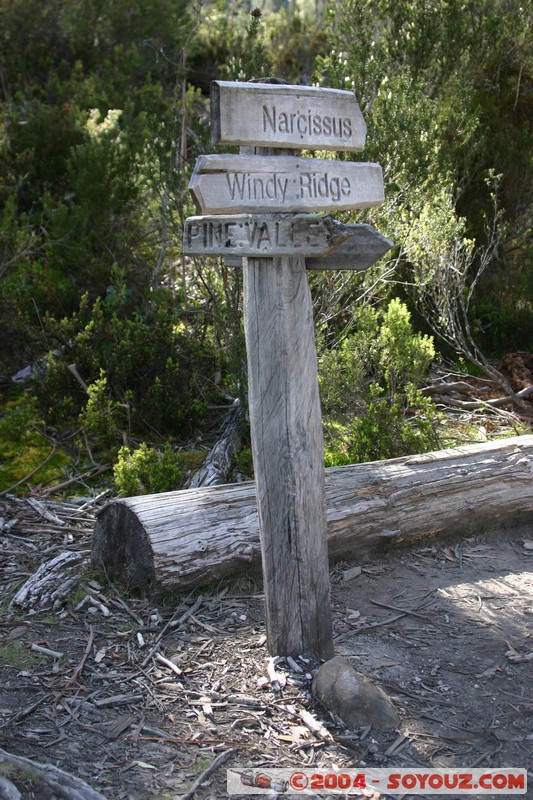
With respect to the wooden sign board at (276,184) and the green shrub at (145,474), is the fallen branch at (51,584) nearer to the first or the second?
the green shrub at (145,474)

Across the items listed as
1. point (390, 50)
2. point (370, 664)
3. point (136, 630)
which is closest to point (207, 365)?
point (136, 630)

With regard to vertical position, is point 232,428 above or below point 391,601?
above

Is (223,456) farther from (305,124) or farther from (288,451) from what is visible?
(305,124)

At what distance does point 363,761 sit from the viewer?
308 centimetres

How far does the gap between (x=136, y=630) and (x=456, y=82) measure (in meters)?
6.10

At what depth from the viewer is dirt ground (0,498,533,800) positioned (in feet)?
10.1

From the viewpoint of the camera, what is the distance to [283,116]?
323 cm

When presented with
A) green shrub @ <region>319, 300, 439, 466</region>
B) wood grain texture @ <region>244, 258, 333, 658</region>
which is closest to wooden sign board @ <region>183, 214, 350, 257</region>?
wood grain texture @ <region>244, 258, 333, 658</region>

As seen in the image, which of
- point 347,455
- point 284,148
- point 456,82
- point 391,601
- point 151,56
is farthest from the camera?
point 151,56

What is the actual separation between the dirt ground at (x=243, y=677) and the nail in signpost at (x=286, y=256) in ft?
1.15

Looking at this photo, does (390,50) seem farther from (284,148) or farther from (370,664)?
(370,664)

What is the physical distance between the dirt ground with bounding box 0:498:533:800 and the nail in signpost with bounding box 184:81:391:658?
0.35 meters

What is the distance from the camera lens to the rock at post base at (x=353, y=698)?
3264mm

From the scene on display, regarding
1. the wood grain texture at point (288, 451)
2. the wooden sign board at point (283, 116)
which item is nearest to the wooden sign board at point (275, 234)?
the wood grain texture at point (288, 451)
